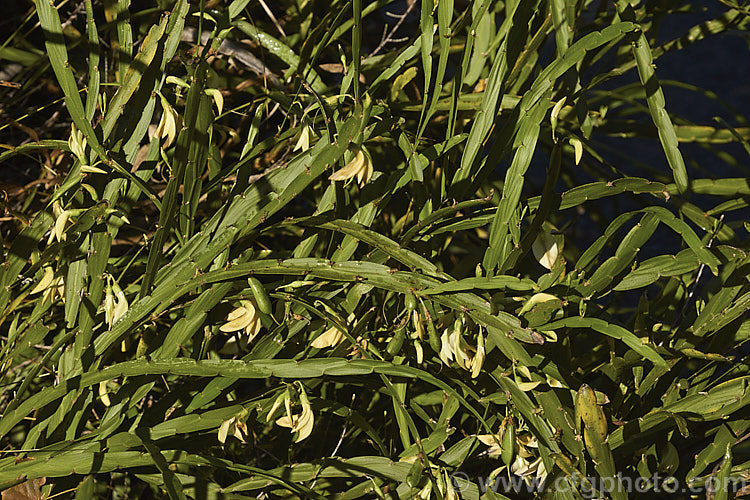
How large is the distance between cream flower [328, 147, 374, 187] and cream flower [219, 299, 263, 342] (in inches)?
4.6

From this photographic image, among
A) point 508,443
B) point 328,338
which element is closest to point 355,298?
point 328,338

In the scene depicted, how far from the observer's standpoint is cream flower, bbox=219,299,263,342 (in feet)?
1.69

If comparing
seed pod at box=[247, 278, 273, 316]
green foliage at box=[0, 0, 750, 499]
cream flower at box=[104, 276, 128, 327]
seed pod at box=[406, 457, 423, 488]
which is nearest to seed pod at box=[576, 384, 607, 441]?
green foliage at box=[0, 0, 750, 499]

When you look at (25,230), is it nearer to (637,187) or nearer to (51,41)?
(51,41)

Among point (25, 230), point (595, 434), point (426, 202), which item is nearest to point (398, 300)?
point (426, 202)

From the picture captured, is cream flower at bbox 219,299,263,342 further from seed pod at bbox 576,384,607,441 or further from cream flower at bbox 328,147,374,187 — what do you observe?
seed pod at bbox 576,384,607,441

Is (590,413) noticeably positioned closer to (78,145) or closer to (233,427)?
(233,427)

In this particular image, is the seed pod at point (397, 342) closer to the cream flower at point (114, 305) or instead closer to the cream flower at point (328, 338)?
the cream flower at point (328, 338)

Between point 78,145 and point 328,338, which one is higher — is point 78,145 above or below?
above

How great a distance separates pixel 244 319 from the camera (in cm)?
52

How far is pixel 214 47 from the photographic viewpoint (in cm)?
54

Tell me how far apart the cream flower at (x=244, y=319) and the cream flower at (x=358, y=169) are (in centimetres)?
12

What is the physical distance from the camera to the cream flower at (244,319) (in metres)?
0.51

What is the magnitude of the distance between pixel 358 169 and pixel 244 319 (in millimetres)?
141
